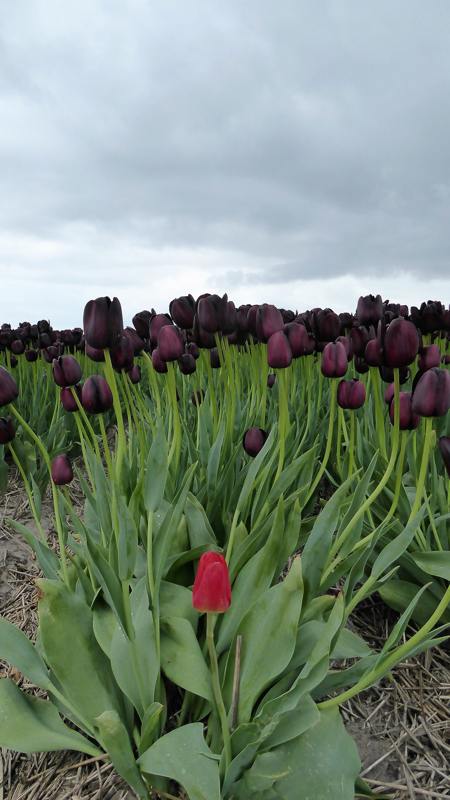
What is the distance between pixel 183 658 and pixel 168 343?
3.43 feet

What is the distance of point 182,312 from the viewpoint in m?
2.68

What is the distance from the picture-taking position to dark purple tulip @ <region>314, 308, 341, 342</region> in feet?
9.37

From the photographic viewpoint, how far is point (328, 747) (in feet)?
5.16

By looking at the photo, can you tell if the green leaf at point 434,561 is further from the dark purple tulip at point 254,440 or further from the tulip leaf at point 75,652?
the tulip leaf at point 75,652

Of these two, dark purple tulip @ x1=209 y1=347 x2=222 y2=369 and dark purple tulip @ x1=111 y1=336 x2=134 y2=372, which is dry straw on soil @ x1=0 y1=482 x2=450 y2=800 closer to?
dark purple tulip @ x1=111 y1=336 x2=134 y2=372

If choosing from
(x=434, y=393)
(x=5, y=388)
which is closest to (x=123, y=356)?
(x=5, y=388)

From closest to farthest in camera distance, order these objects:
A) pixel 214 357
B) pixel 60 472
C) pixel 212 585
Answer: pixel 212 585, pixel 60 472, pixel 214 357

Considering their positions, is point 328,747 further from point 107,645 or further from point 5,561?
point 5,561

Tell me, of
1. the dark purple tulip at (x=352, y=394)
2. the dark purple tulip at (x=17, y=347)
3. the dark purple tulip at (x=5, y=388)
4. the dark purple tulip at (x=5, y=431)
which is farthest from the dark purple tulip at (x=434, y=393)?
the dark purple tulip at (x=17, y=347)

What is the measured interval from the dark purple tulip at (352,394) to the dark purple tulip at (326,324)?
495mm

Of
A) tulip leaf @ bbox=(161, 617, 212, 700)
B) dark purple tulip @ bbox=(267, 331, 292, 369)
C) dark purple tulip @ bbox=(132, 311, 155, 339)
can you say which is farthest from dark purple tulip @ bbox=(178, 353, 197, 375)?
tulip leaf @ bbox=(161, 617, 212, 700)

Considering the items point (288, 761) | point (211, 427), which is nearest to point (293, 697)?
point (288, 761)

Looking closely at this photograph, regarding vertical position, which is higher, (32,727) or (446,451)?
(446,451)

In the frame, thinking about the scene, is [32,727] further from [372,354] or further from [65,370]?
[372,354]
